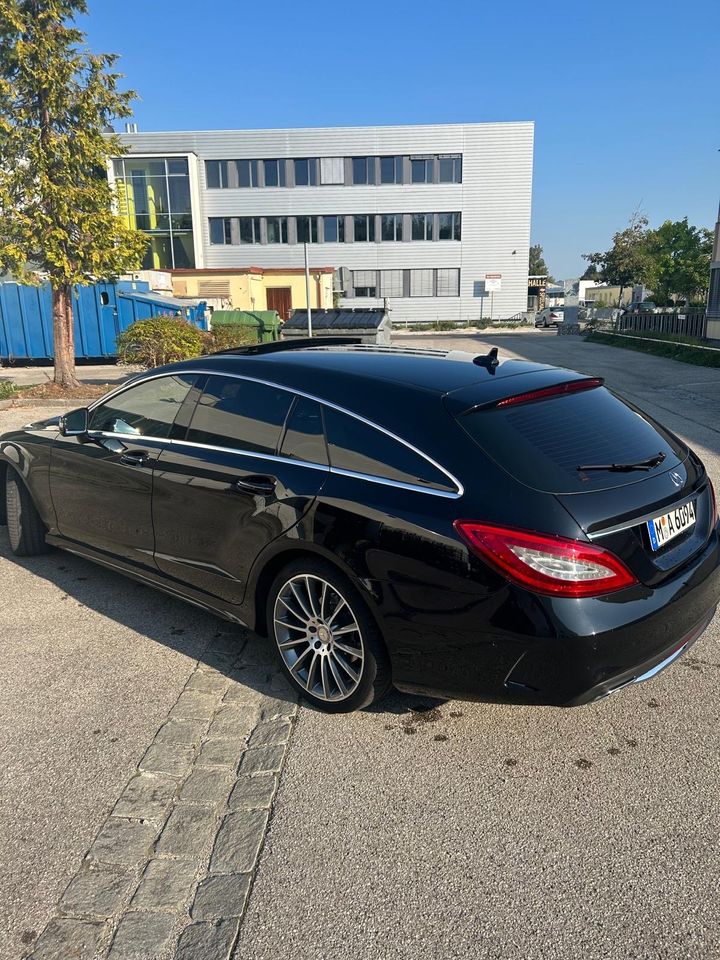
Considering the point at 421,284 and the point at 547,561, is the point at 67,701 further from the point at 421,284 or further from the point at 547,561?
the point at 421,284

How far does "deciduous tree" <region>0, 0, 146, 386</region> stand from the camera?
38.8 feet

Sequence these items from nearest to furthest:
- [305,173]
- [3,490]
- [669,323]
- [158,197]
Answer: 1. [3,490]
2. [669,323]
3. [158,197]
4. [305,173]

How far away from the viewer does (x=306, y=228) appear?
1901 inches

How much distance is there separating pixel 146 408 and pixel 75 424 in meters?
0.69

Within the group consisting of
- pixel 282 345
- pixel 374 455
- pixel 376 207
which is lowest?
pixel 374 455

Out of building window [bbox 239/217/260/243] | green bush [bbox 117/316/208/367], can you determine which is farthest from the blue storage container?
building window [bbox 239/217/260/243]

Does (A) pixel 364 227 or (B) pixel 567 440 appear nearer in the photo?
(B) pixel 567 440

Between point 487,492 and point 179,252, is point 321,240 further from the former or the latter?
point 487,492

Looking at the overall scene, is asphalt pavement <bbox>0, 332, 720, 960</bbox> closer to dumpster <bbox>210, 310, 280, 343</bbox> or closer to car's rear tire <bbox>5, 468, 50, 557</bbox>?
car's rear tire <bbox>5, 468, 50, 557</bbox>

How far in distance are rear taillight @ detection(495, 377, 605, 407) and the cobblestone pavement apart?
1.71 meters

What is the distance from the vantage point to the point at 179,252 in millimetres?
45531

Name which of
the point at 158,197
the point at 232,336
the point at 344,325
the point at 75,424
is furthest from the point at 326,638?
the point at 158,197

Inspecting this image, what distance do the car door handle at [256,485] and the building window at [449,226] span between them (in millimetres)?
48162

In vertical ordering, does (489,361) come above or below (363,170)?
below
